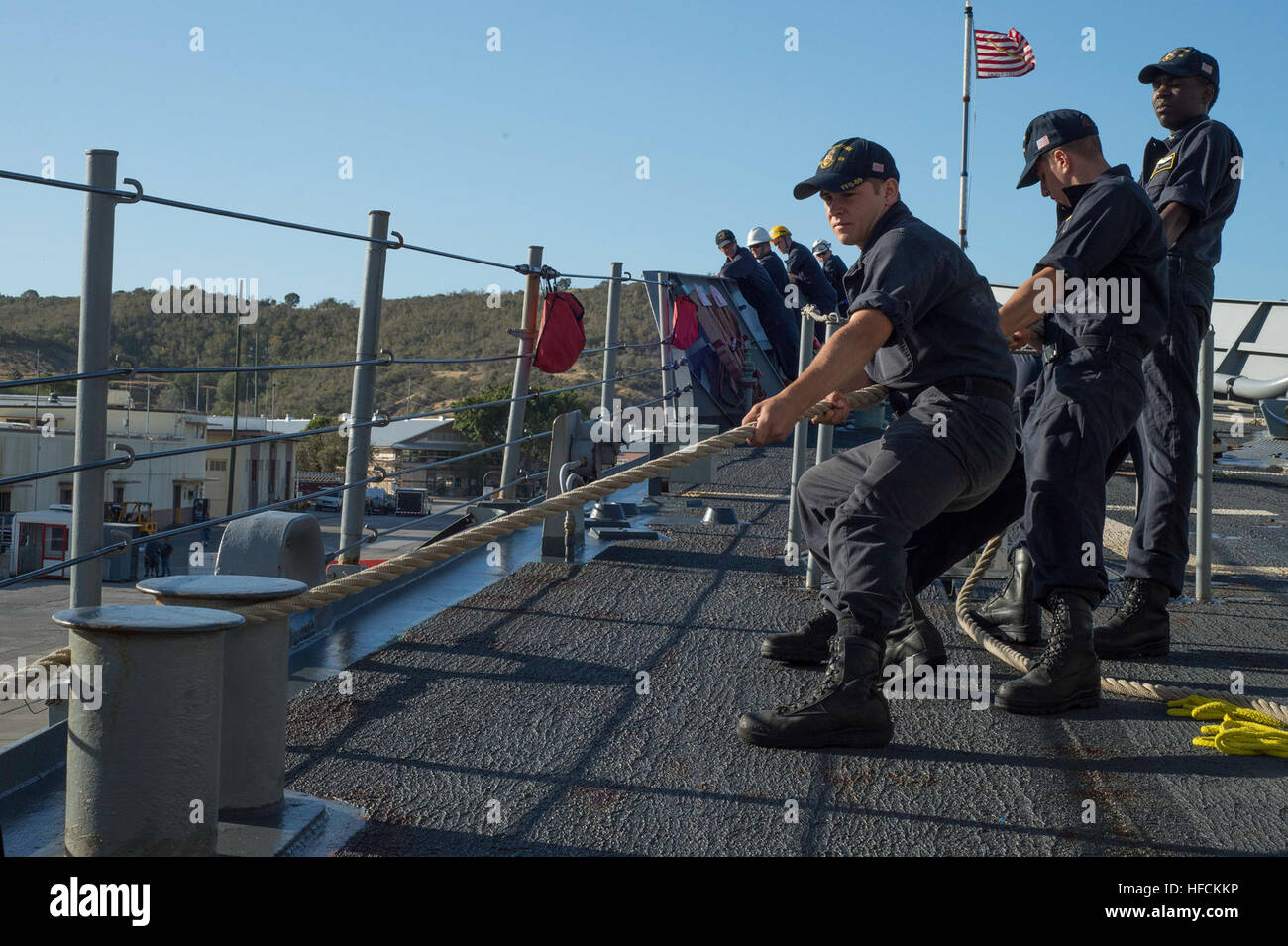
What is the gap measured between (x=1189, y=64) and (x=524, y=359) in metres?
3.18

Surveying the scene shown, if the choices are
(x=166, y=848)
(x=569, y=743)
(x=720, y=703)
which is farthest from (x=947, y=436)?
(x=166, y=848)

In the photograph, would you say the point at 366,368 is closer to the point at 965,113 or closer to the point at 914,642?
the point at 914,642

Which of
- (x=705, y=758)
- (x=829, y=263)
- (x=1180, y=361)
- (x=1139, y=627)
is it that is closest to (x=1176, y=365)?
(x=1180, y=361)

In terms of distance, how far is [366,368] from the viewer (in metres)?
4.54

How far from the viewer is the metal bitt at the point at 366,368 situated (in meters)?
4.49

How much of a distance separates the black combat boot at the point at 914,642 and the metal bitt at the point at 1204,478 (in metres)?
1.63

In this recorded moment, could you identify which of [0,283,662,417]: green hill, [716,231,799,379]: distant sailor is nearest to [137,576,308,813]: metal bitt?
[716,231,799,379]: distant sailor

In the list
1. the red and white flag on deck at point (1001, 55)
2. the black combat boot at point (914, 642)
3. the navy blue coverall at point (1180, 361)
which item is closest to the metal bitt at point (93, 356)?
the black combat boot at point (914, 642)

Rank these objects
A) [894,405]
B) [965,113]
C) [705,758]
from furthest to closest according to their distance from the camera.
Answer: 1. [965,113]
2. [894,405]
3. [705,758]

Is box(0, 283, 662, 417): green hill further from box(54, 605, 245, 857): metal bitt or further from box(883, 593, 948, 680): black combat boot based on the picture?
box(54, 605, 245, 857): metal bitt
